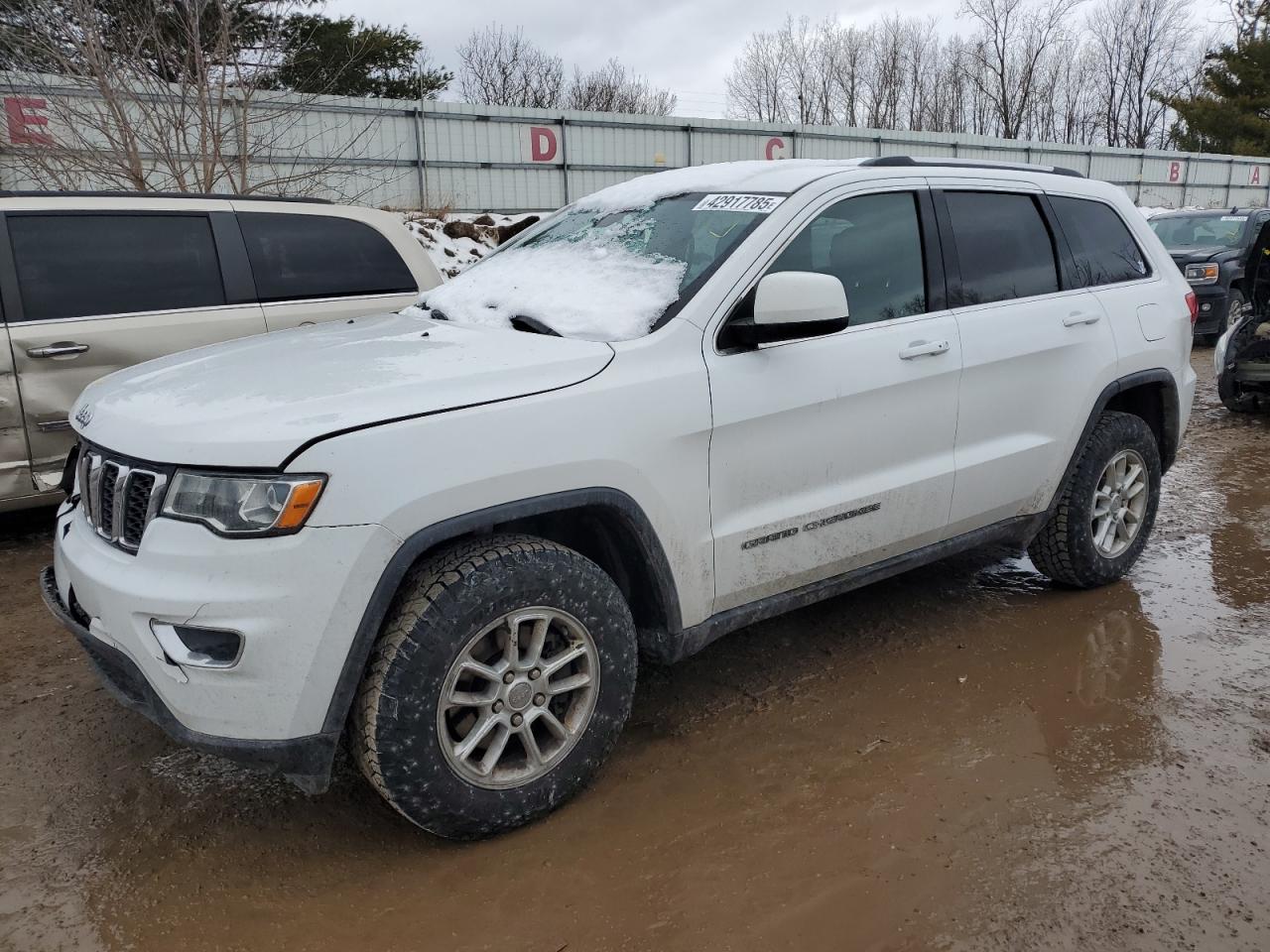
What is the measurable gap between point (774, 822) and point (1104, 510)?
8.27 feet

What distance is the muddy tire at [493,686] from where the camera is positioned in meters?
2.49

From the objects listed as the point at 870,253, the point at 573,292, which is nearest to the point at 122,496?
the point at 573,292

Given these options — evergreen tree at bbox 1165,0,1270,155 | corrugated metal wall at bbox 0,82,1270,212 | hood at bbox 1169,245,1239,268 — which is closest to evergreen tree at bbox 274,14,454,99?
corrugated metal wall at bbox 0,82,1270,212

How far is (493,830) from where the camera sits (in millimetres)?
2721

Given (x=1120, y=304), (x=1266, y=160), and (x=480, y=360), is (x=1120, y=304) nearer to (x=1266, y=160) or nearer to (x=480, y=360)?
(x=480, y=360)

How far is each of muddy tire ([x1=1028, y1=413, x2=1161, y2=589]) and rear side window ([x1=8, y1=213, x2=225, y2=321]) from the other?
451cm

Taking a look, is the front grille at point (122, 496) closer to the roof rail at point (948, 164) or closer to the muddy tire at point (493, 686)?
the muddy tire at point (493, 686)

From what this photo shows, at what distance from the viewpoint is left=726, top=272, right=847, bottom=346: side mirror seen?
9.64 feet

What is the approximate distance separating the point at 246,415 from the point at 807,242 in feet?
6.26

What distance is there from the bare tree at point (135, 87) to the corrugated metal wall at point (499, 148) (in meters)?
2.97

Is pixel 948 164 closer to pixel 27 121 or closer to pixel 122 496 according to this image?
pixel 122 496

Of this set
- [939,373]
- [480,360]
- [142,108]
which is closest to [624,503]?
[480,360]

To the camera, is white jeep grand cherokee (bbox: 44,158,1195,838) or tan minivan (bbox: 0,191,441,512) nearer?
white jeep grand cherokee (bbox: 44,158,1195,838)

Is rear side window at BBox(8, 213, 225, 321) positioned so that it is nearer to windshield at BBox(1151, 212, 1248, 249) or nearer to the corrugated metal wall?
the corrugated metal wall
